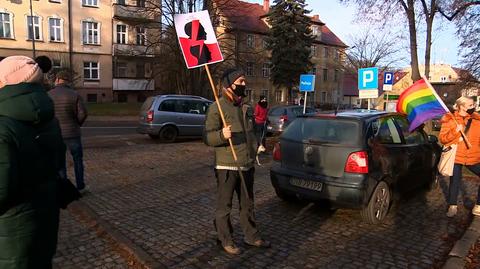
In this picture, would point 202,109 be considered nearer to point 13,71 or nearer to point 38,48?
point 13,71

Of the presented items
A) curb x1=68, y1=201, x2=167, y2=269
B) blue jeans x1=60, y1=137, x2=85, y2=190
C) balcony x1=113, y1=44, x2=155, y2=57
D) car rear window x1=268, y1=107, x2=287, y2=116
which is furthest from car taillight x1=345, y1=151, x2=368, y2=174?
balcony x1=113, y1=44, x2=155, y2=57

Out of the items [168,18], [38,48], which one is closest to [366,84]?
[168,18]

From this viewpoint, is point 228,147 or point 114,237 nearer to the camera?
point 228,147

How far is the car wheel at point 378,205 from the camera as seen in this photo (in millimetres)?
5484

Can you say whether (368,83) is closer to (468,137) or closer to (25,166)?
(468,137)

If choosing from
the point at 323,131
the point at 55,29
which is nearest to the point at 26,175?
the point at 323,131

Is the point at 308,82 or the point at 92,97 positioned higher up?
the point at 308,82

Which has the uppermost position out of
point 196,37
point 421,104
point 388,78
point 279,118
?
point 388,78

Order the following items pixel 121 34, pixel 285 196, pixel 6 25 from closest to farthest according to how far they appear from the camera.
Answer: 1. pixel 285 196
2. pixel 6 25
3. pixel 121 34

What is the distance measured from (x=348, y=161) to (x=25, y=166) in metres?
4.23

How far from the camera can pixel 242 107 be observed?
4.32 meters

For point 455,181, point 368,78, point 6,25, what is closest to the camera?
point 455,181

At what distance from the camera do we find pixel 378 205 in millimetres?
5660

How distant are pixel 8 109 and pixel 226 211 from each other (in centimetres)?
260
